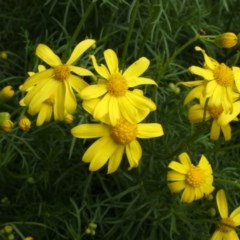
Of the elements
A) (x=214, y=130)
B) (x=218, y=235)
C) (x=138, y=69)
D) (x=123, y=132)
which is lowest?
(x=218, y=235)

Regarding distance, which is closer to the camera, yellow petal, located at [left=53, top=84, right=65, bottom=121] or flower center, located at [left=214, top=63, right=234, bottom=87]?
yellow petal, located at [left=53, top=84, right=65, bottom=121]

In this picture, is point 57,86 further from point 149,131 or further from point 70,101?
point 149,131

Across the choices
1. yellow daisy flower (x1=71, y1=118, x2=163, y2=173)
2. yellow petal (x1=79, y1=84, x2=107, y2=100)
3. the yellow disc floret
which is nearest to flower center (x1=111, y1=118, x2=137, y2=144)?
yellow daisy flower (x1=71, y1=118, x2=163, y2=173)

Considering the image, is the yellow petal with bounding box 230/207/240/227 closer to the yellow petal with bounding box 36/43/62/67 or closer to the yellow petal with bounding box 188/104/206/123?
the yellow petal with bounding box 188/104/206/123

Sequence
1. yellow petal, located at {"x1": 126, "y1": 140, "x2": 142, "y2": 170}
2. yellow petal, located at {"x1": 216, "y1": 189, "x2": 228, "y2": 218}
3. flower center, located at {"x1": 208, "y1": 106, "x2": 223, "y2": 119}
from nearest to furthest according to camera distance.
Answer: yellow petal, located at {"x1": 126, "y1": 140, "x2": 142, "y2": 170}
flower center, located at {"x1": 208, "y1": 106, "x2": 223, "y2": 119}
yellow petal, located at {"x1": 216, "y1": 189, "x2": 228, "y2": 218}

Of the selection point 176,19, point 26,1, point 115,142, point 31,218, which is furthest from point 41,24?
point 115,142

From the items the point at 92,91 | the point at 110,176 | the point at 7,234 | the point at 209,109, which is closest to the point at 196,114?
the point at 209,109

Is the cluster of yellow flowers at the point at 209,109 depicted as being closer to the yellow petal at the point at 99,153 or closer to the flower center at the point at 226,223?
the flower center at the point at 226,223
